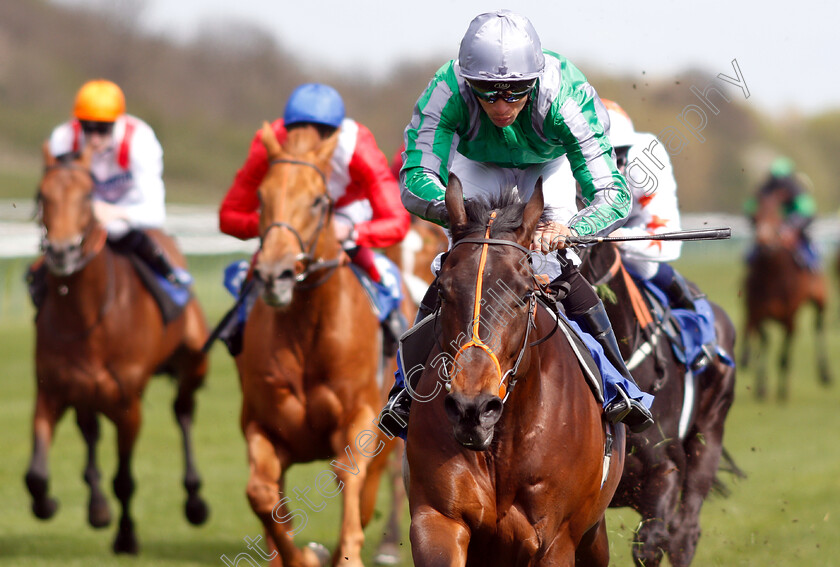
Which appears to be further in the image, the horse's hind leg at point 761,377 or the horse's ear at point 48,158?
the horse's hind leg at point 761,377

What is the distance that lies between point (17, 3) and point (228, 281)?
31366 mm

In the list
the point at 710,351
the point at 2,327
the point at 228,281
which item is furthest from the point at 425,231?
the point at 2,327

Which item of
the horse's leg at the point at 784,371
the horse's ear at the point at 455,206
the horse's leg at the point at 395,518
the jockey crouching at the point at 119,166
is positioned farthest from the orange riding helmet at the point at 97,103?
the horse's leg at the point at 784,371

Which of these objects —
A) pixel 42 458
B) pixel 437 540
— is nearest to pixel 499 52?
pixel 437 540

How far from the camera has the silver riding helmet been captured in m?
3.88

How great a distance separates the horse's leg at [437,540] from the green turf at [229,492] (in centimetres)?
192

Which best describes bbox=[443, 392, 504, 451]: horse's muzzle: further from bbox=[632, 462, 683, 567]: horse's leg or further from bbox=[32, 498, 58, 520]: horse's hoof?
bbox=[32, 498, 58, 520]: horse's hoof

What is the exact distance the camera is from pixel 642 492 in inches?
213

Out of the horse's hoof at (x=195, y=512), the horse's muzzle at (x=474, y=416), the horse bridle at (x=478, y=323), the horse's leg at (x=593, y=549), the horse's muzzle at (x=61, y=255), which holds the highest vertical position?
the horse bridle at (x=478, y=323)

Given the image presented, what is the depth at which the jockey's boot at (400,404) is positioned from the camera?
4.18m

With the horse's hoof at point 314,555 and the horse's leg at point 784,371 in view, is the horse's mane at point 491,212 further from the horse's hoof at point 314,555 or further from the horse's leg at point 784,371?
the horse's leg at point 784,371

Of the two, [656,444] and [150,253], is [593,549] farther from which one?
[150,253]

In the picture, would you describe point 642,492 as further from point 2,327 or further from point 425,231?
point 2,327

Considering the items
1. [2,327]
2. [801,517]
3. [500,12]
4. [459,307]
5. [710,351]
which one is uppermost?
[500,12]
